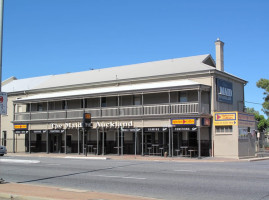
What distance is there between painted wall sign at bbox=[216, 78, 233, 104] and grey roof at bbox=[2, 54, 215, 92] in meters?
1.61

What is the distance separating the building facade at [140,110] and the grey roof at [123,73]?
0.33 ft

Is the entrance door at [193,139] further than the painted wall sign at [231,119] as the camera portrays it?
Yes

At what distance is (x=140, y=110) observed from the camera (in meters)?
31.2

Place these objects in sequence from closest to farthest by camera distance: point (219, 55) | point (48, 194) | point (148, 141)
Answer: point (48, 194)
point (219, 55)
point (148, 141)

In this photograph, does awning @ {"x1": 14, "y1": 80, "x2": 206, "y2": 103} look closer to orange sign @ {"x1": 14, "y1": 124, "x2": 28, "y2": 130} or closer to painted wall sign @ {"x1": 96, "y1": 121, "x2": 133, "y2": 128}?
orange sign @ {"x1": 14, "y1": 124, "x2": 28, "y2": 130}

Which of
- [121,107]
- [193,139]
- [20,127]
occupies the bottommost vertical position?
[193,139]

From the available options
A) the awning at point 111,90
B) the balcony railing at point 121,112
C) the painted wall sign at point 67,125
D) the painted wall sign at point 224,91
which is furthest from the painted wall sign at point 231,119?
the painted wall sign at point 67,125

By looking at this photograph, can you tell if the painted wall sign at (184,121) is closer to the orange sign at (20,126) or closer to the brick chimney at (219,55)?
the brick chimney at (219,55)

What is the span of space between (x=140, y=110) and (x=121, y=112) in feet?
6.70

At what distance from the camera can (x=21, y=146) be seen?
41812mm

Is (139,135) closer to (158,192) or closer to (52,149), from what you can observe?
(52,149)

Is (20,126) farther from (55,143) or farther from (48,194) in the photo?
(48,194)

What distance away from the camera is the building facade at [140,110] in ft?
94.5

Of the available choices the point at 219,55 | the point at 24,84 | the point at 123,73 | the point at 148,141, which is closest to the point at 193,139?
the point at 148,141
